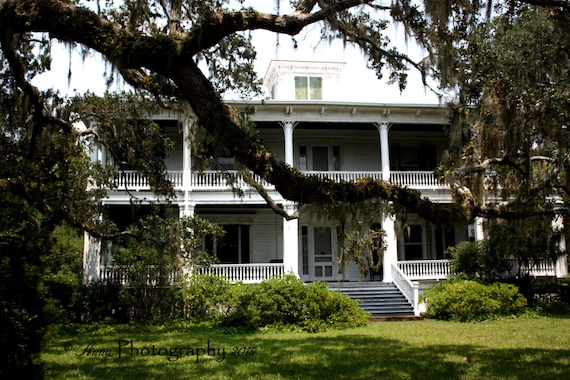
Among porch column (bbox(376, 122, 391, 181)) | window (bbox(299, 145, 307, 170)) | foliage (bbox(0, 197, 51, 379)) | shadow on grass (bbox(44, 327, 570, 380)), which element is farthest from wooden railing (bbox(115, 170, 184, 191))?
foliage (bbox(0, 197, 51, 379))

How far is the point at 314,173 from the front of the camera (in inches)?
746

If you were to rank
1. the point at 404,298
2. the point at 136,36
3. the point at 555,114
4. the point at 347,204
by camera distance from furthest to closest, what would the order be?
the point at 404,298 < the point at 555,114 < the point at 347,204 < the point at 136,36

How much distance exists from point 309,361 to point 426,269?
11294 millimetres

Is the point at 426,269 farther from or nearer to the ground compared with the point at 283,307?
farther from the ground

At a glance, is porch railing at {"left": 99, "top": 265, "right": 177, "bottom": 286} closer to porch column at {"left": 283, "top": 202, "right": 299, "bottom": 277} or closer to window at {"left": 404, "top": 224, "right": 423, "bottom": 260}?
porch column at {"left": 283, "top": 202, "right": 299, "bottom": 277}

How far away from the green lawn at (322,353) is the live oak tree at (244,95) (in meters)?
2.19

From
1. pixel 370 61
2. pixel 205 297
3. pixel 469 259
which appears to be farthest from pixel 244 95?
pixel 469 259

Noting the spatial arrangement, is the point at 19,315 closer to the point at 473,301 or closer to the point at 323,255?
the point at 473,301

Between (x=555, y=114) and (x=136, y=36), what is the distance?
311 inches

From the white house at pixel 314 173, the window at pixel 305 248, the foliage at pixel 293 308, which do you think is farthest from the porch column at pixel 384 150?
the foliage at pixel 293 308

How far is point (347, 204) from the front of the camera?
255 inches

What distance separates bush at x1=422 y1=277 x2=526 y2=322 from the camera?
15195mm

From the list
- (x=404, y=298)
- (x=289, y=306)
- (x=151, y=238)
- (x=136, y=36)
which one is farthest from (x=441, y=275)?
(x=136, y=36)

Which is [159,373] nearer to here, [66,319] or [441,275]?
[66,319]
